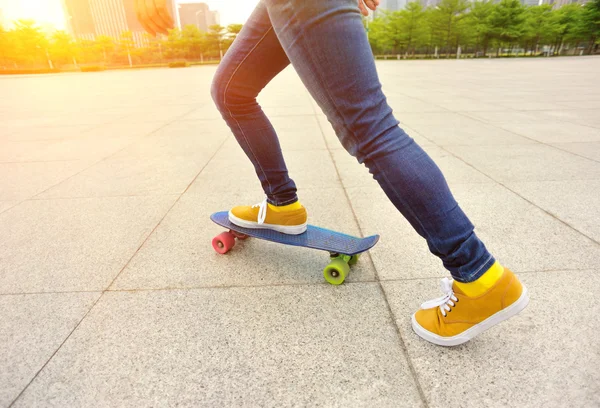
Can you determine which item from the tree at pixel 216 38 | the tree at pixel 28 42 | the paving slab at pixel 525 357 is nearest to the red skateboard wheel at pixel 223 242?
the paving slab at pixel 525 357

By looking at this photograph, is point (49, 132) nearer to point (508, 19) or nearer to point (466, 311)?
point (466, 311)

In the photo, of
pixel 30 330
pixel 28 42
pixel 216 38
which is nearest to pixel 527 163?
pixel 30 330

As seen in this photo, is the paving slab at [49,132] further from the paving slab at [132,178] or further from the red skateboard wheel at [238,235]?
the red skateboard wheel at [238,235]

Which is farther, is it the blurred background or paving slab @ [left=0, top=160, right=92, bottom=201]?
the blurred background

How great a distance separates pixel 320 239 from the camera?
2043mm

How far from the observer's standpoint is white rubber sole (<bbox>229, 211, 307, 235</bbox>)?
81.5 inches

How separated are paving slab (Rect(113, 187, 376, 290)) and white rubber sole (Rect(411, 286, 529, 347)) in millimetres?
514

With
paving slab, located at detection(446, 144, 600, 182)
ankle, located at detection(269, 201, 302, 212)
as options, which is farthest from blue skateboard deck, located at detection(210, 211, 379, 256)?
paving slab, located at detection(446, 144, 600, 182)

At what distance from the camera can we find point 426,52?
63.2 metres

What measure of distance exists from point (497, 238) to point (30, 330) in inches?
105

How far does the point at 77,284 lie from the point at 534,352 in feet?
7.36

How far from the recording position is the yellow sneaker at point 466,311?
1310mm

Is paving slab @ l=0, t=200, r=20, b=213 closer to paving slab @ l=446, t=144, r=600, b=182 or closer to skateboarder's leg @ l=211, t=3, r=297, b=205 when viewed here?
skateboarder's leg @ l=211, t=3, r=297, b=205

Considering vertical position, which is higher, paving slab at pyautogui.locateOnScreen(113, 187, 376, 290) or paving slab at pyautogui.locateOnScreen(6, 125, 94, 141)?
paving slab at pyautogui.locateOnScreen(113, 187, 376, 290)
